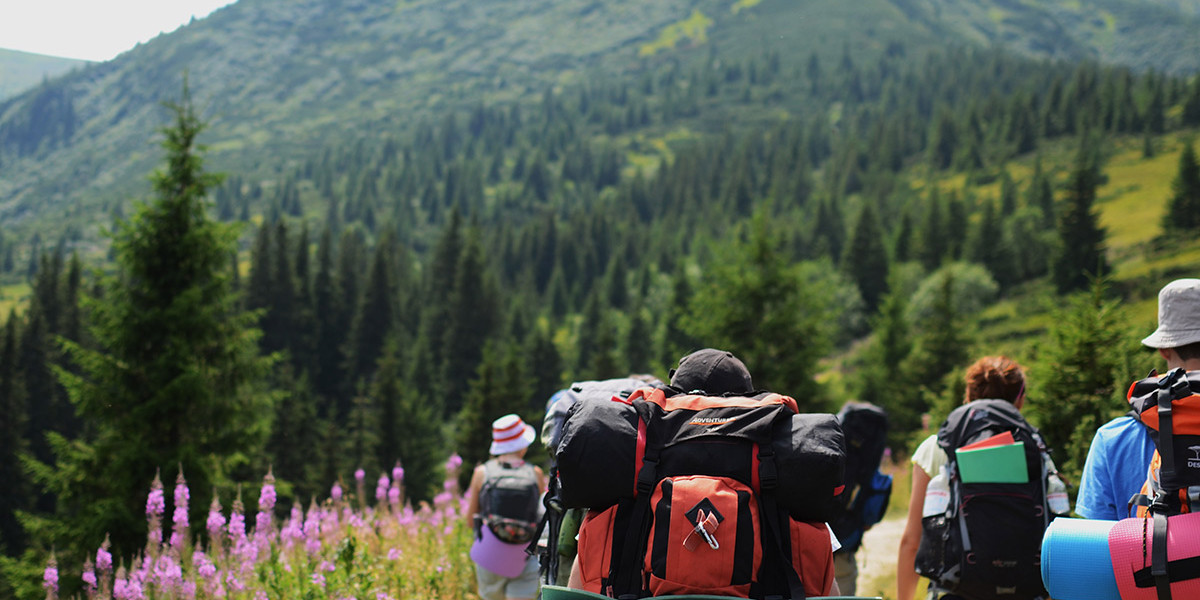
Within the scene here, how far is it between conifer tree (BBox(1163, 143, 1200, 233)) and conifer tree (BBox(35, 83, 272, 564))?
A: 8261cm

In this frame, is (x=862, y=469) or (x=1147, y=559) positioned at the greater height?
(x=1147, y=559)

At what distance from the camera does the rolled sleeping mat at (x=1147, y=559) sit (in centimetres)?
272

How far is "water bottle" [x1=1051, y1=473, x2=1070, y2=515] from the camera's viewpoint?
4.24 meters

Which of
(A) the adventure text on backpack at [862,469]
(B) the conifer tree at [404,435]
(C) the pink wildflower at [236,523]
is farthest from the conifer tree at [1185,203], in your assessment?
(C) the pink wildflower at [236,523]

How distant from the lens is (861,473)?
20.7 ft

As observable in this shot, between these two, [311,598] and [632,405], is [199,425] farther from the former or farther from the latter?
[632,405]

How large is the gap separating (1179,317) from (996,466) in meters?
1.28

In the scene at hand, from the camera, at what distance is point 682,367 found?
3.22 m

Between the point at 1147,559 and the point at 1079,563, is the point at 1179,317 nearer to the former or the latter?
the point at 1147,559

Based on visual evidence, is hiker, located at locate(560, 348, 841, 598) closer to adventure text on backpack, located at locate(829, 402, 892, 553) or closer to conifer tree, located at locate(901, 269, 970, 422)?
adventure text on backpack, located at locate(829, 402, 892, 553)

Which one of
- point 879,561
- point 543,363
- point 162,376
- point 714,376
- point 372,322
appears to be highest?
point 714,376

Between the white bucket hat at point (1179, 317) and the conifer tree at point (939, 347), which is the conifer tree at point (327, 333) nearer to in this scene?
the conifer tree at point (939, 347)

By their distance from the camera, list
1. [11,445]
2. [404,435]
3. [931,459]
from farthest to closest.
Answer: [404,435], [11,445], [931,459]

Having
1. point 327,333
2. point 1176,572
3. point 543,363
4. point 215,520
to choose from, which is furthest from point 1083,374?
point 327,333
